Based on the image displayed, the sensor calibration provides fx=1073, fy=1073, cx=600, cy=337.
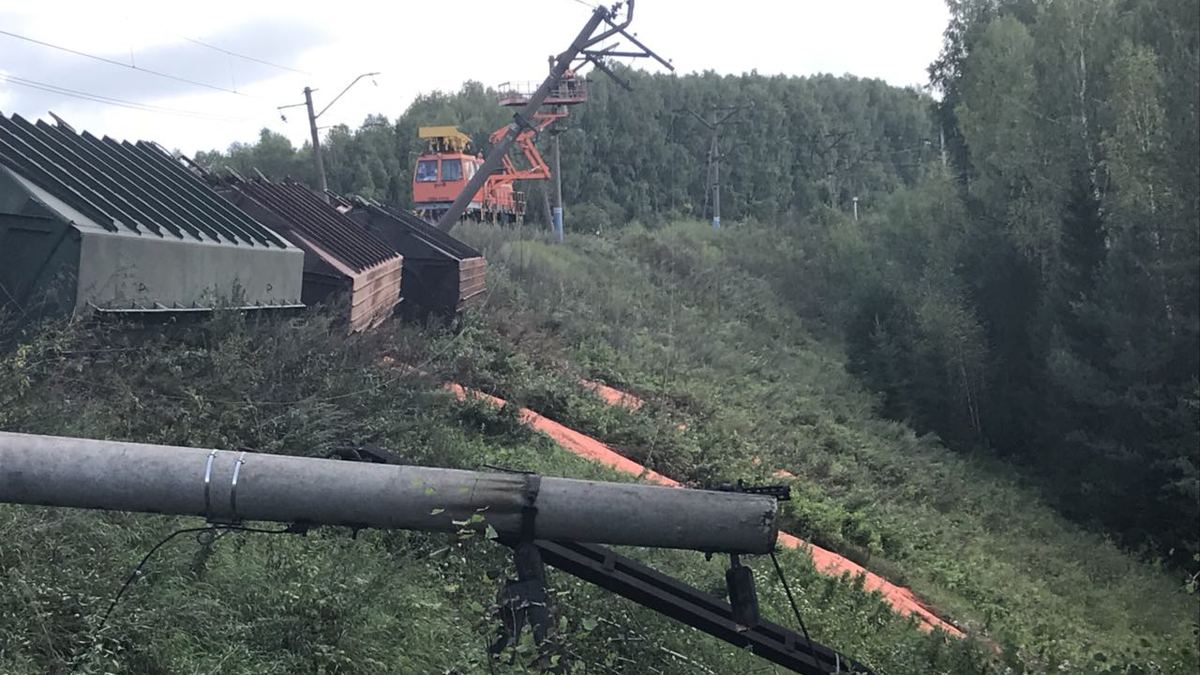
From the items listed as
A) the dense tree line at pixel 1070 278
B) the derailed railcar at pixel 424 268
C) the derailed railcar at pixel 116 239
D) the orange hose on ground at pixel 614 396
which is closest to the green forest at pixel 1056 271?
the dense tree line at pixel 1070 278

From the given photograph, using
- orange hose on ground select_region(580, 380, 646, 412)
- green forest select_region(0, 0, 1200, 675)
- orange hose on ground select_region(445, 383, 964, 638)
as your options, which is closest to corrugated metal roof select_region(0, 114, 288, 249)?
green forest select_region(0, 0, 1200, 675)

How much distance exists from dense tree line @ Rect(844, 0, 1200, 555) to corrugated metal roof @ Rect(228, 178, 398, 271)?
45.0ft

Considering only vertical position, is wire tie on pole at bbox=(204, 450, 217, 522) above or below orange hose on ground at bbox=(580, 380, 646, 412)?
above

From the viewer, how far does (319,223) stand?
46.1 feet

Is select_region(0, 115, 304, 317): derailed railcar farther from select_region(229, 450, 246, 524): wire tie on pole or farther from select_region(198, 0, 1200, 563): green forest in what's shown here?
select_region(198, 0, 1200, 563): green forest

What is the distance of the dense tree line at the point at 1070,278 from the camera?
20156 millimetres

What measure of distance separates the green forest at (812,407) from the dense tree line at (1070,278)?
0.09 metres

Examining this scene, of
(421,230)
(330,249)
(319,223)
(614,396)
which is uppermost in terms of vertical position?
(319,223)

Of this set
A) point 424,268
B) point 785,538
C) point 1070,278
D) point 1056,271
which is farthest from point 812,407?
point 785,538

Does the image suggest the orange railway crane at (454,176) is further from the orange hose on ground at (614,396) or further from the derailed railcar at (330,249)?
the derailed railcar at (330,249)

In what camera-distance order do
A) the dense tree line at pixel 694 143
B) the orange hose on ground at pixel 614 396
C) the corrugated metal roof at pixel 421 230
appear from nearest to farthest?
the orange hose on ground at pixel 614 396 < the corrugated metal roof at pixel 421 230 < the dense tree line at pixel 694 143

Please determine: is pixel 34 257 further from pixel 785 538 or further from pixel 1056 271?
pixel 1056 271

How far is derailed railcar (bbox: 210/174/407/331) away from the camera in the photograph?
39.4 feet

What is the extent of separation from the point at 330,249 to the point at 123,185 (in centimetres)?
308
